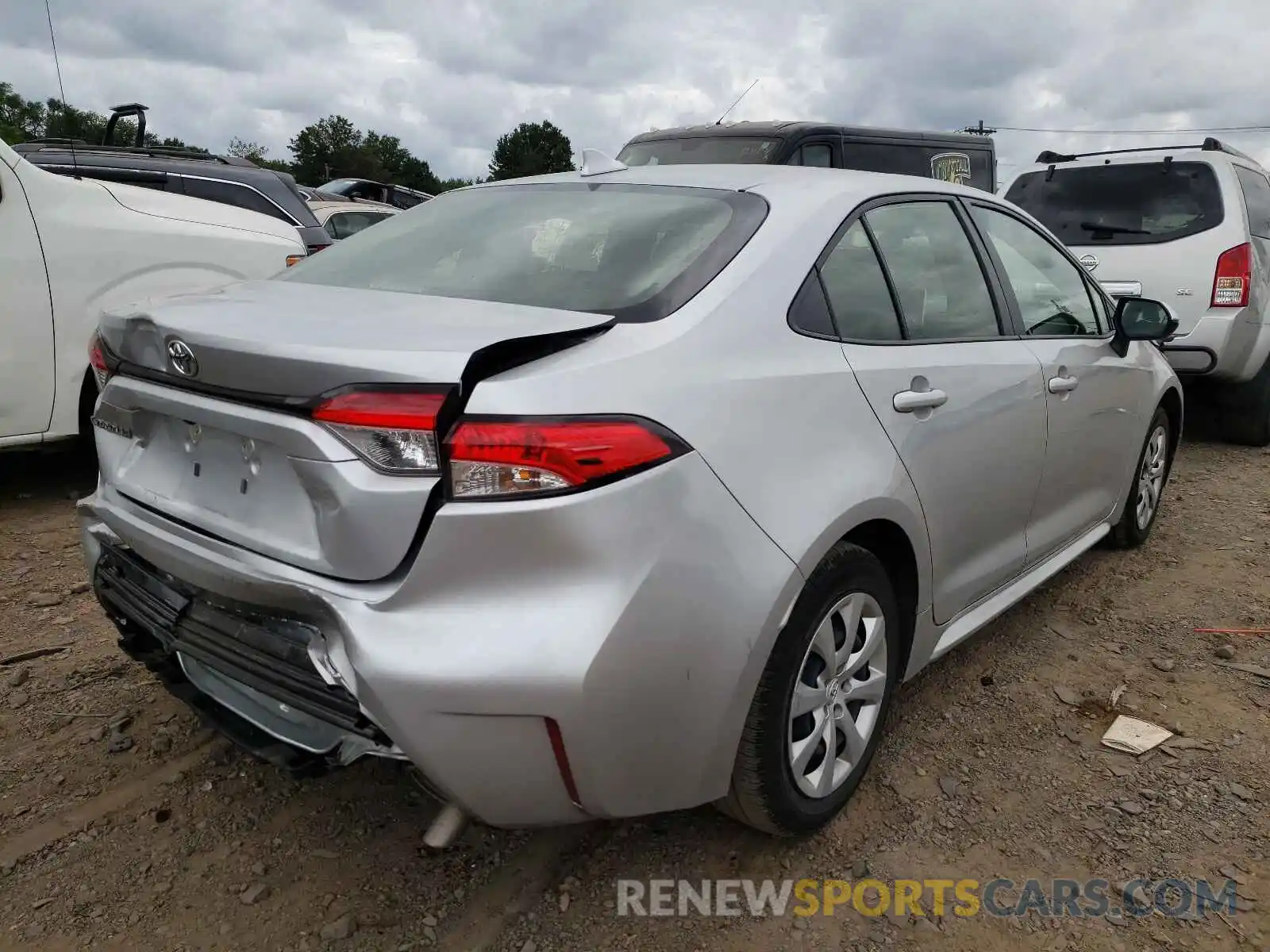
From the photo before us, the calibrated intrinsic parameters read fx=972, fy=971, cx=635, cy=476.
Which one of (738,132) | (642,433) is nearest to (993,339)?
(642,433)

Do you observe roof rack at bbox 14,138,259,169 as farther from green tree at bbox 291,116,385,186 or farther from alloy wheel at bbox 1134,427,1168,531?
green tree at bbox 291,116,385,186

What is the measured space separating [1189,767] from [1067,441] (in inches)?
41.6

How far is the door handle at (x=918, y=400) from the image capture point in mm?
2314

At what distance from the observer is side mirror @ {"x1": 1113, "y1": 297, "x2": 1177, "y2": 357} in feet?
11.5

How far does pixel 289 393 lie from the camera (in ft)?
5.73

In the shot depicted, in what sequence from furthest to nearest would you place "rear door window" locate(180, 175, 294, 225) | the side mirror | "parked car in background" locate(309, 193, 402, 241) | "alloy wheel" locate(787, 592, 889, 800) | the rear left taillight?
1. "parked car in background" locate(309, 193, 402, 241)
2. "rear door window" locate(180, 175, 294, 225)
3. the side mirror
4. the rear left taillight
5. "alloy wheel" locate(787, 592, 889, 800)

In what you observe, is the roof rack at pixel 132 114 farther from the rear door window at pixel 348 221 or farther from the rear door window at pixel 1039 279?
the rear door window at pixel 1039 279

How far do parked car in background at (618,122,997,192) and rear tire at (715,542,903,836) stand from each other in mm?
5670

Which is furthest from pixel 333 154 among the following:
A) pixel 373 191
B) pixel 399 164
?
pixel 373 191

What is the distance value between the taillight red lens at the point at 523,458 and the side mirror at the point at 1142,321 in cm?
266

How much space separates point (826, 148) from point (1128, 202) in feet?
8.24

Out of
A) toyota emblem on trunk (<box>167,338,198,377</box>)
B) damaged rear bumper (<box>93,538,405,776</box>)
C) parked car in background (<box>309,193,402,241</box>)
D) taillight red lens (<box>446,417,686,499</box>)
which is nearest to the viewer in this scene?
taillight red lens (<box>446,417,686,499</box>)

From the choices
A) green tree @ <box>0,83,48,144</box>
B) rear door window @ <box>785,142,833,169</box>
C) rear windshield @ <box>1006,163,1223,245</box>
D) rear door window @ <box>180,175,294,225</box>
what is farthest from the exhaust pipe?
green tree @ <box>0,83,48,144</box>

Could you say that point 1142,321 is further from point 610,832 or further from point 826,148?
point 826,148
